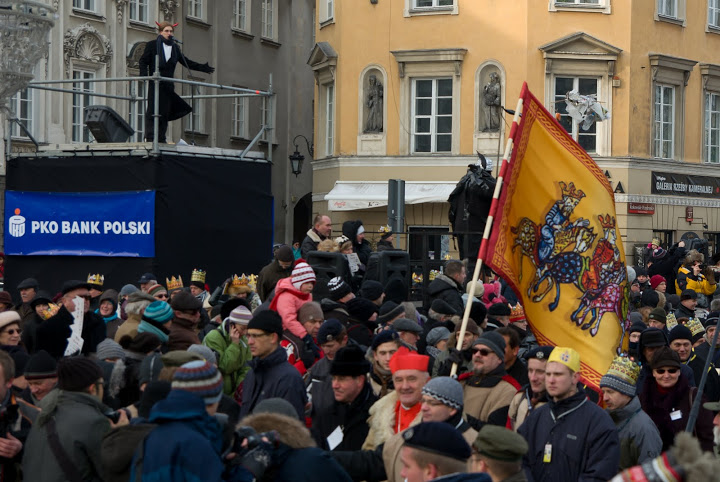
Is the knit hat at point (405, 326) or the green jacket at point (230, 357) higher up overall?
the knit hat at point (405, 326)

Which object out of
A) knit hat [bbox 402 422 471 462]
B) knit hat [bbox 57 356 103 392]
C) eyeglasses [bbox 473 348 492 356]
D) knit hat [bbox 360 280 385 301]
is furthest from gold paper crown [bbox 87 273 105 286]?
knit hat [bbox 402 422 471 462]

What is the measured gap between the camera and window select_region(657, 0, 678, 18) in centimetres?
3491

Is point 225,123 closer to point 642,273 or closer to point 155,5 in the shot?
point 155,5

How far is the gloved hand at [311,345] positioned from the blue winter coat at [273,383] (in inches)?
82.6

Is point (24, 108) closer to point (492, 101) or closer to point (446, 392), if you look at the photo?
point (492, 101)

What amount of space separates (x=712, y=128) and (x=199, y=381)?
33396 millimetres

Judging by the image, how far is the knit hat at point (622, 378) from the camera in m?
8.30

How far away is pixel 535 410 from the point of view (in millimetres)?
7711

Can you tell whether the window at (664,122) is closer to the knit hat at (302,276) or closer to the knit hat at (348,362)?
the knit hat at (302,276)

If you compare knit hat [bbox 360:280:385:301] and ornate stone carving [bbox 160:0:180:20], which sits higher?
ornate stone carving [bbox 160:0:180:20]

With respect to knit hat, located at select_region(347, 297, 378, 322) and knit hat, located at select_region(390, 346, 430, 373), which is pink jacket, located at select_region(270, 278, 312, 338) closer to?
knit hat, located at select_region(347, 297, 378, 322)

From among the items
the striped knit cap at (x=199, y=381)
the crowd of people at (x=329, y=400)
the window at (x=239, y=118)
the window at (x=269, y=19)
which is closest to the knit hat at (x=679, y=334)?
the crowd of people at (x=329, y=400)

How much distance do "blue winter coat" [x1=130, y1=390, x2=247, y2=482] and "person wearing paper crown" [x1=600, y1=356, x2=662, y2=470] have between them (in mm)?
3367

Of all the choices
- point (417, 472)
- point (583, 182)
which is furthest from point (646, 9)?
point (417, 472)
